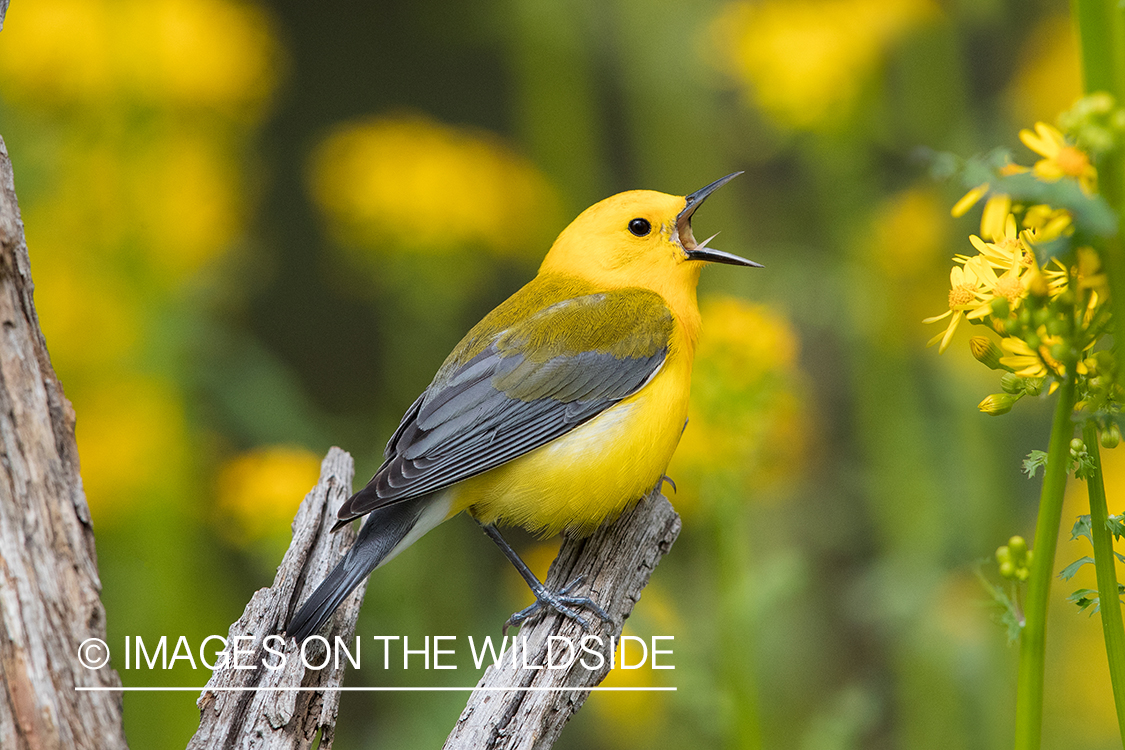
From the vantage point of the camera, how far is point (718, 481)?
10.4 ft

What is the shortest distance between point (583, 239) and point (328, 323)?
355cm

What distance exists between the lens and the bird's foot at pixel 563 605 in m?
2.56

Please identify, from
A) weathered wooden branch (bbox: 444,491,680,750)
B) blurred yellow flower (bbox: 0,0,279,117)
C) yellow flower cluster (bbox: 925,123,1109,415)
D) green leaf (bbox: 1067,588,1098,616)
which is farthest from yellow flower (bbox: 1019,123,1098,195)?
blurred yellow flower (bbox: 0,0,279,117)

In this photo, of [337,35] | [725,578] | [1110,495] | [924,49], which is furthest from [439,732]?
[337,35]

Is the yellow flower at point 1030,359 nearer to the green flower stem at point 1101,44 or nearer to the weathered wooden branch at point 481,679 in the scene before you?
the green flower stem at point 1101,44

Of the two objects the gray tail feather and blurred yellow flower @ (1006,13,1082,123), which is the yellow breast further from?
blurred yellow flower @ (1006,13,1082,123)

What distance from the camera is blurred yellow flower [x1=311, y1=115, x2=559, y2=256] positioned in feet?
14.0

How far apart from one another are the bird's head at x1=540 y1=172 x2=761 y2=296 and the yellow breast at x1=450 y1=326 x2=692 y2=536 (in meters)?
0.45

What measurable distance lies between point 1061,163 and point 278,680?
1.82m

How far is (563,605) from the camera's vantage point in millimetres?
2596

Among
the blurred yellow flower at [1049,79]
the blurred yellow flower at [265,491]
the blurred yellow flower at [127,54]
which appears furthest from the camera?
the blurred yellow flower at [1049,79]

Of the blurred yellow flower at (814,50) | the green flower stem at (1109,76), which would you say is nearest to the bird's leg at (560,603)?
the green flower stem at (1109,76)

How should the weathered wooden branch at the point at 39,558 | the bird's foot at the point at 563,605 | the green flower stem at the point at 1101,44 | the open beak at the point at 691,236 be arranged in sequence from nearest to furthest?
the green flower stem at the point at 1101,44 → the weathered wooden branch at the point at 39,558 → the bird's foot at the point at 563,605 → the open beak at the point at 691,236

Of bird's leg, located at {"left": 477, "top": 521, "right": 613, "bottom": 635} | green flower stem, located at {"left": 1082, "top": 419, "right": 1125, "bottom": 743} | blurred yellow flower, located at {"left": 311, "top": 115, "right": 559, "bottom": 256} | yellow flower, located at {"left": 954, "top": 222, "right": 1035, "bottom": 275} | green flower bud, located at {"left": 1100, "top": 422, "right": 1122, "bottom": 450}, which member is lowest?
green flower stem, located at {"left": 1082, "top": 419, "right": 1125, "bottom": 743}
